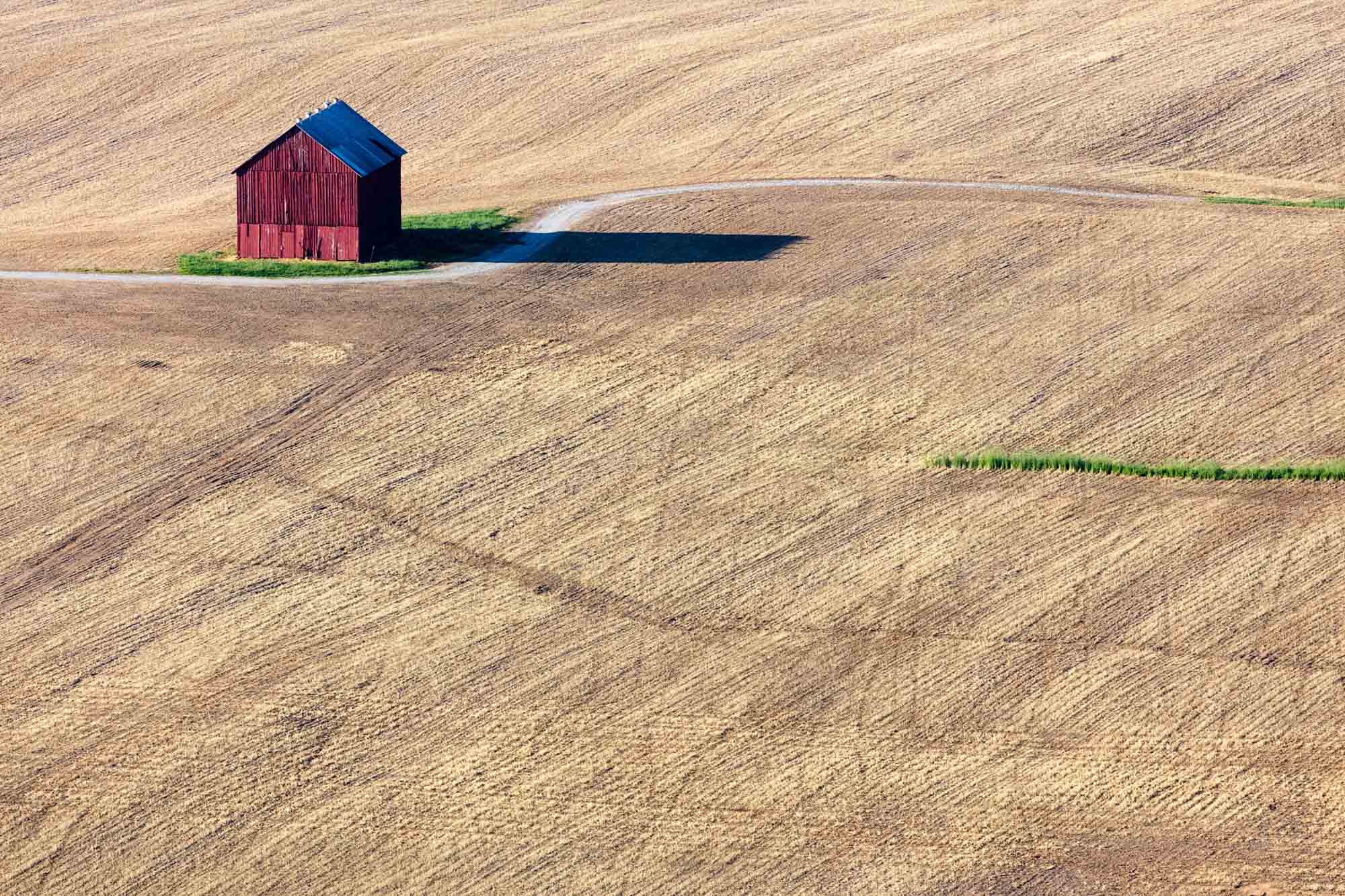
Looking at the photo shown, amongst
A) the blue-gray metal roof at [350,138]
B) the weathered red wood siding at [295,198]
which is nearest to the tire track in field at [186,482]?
the weathered red wood siding at [295,198]

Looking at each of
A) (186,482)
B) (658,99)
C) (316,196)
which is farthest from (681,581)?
(658,99)

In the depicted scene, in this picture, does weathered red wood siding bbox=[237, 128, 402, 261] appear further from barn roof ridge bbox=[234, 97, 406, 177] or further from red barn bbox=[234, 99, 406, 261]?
barn roof ridge bbox=[234, 97, 406, 177]

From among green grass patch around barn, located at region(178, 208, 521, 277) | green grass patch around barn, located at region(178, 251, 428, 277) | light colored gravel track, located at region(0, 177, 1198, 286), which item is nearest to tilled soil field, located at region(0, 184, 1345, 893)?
light colored gravel track, located at region(0, 177, 1198, 286)

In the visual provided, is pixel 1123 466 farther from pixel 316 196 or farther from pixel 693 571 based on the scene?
pixel 316 196

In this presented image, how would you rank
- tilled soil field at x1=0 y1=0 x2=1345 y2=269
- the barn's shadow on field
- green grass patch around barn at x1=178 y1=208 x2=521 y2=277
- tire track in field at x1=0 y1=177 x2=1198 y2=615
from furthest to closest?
tilled soil field at x1=0 y1=0 x2=1345 y2=269, the barn's shadow on field, green grass patch around barn at x1=178 y1=208 x2=521 y2=277, tire track in field at x1=0 y1=177 x2=1198 y2=615

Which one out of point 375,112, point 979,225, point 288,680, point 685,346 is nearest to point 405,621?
point 288,680

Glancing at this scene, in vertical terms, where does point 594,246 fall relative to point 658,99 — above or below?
below

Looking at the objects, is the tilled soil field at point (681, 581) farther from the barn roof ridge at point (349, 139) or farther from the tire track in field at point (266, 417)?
the barn roof ridge at point (349, 139)
